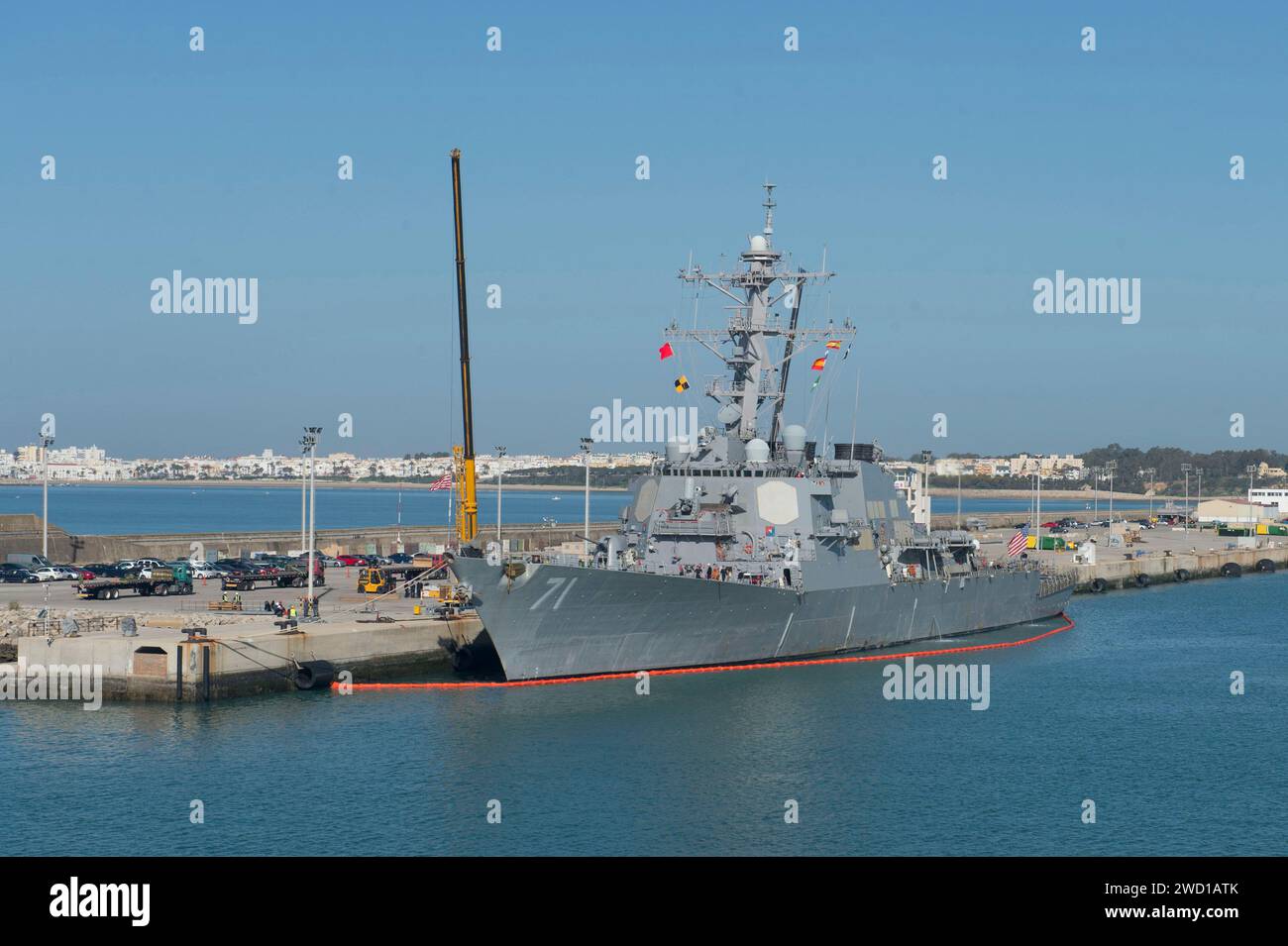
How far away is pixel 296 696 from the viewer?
37.2m

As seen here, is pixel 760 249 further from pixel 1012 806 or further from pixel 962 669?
pixel 1012 806

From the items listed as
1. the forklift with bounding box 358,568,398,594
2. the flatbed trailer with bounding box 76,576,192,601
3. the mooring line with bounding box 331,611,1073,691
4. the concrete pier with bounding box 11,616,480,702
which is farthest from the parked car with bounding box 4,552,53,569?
the mooring line with bounding box 331,611,1073,691

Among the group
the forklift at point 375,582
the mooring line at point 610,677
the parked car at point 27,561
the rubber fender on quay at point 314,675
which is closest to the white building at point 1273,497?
the mooring line at point 610,677

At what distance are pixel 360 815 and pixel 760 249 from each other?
26937mm

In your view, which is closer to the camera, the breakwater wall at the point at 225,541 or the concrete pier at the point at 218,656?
the concrete pier at the point at 218,656

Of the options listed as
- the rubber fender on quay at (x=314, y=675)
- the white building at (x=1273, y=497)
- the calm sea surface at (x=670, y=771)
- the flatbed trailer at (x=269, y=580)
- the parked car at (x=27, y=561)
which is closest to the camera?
the calm sea surface at (x=670, y=771)

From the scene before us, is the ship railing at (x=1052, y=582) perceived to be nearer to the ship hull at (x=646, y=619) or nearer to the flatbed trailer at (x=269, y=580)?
the ship hull at (x=646, y=619)

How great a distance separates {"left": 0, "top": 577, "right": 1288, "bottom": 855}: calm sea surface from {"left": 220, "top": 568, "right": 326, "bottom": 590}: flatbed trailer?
17244 mm

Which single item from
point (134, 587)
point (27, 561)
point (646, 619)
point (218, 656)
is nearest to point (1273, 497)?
point (27, 561)

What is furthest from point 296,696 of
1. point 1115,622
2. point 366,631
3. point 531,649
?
point 1115,622

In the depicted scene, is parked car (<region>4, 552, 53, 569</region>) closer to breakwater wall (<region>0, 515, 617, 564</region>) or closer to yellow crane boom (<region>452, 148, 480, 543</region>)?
breakwater wall (<region>0, 515, 617, 564</region>)

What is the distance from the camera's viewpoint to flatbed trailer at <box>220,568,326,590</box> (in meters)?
53.3

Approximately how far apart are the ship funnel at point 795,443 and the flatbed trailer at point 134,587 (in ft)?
76.3

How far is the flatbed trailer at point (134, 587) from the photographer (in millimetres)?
49750
